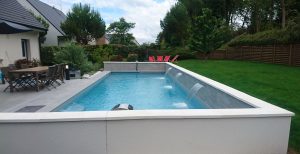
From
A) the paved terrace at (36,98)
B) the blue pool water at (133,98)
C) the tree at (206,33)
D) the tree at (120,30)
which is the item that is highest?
the tree at (120,30)

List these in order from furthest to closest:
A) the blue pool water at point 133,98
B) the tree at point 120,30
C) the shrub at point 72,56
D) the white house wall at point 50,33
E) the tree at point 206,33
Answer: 1. the tree at point 120,30
2. the white house wall at point 50,33
3. the tree at point 206,33
4. the shrub at point 72,56
5. the blue pool water at point 133,98

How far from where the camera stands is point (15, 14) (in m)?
13.8

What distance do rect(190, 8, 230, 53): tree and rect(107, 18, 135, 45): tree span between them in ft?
89.2

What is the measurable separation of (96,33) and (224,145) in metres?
23.2

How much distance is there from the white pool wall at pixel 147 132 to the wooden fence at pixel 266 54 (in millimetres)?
16250

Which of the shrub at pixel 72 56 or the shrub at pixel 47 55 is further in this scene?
the shrub at pixel 47 55

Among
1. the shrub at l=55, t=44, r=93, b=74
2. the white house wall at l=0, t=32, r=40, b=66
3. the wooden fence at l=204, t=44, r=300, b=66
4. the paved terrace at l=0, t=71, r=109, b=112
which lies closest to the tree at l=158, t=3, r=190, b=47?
the wooden fence at l=204, t=44, r=300, b=66

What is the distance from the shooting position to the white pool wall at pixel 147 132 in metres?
3.24

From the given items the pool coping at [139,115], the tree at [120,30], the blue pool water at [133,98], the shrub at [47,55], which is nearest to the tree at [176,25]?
the tree at [120,30]

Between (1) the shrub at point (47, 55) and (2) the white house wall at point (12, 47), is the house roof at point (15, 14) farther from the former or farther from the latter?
(1) the shrub at point (47, 55)

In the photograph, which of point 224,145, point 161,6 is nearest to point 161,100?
point 224,145

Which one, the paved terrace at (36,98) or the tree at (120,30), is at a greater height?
the tree at (120,30)

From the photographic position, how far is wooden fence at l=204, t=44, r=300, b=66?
17602 millimetres

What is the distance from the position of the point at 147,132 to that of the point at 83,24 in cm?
2283
